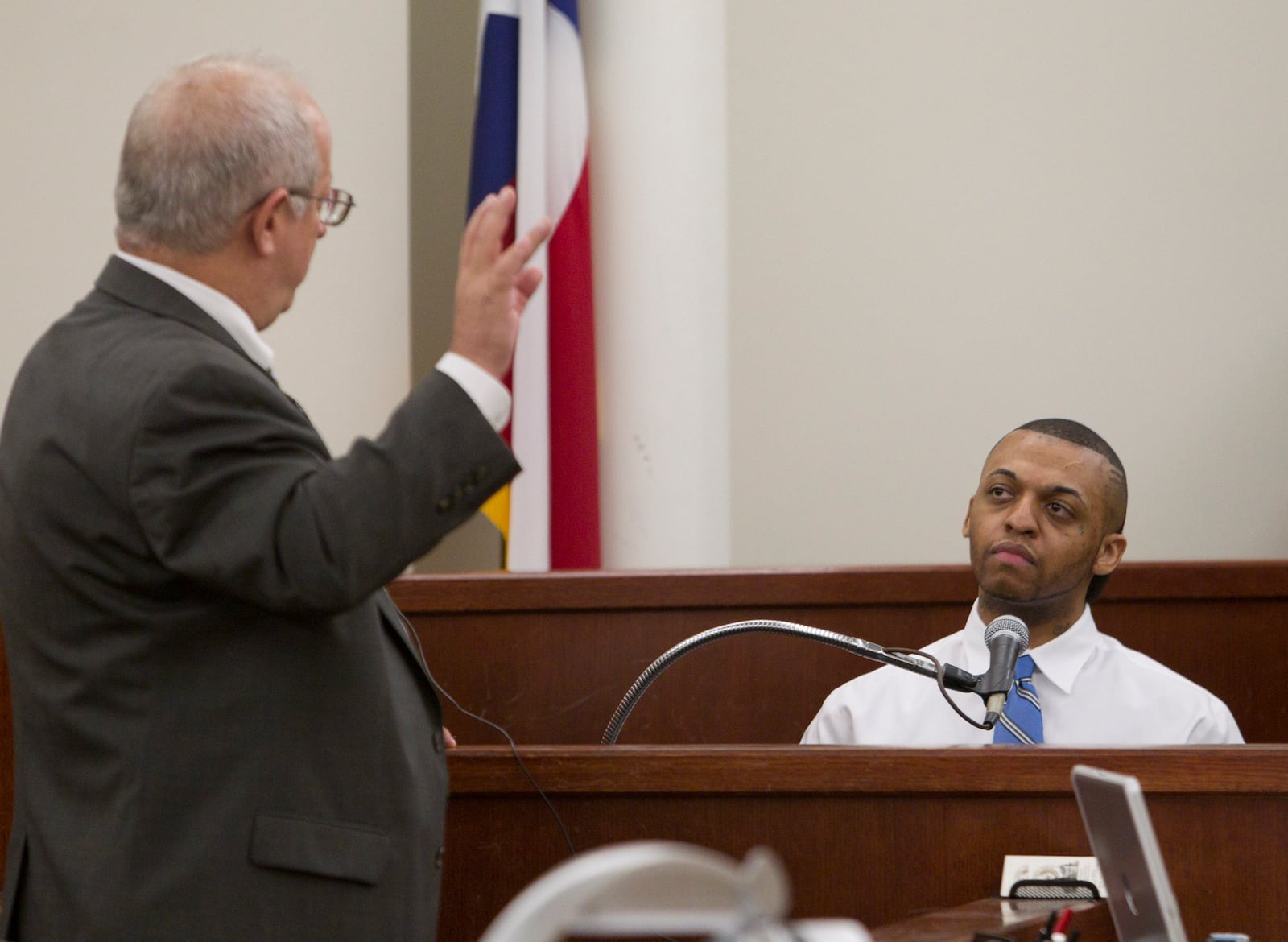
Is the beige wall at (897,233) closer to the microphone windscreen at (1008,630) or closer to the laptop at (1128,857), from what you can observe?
the microphone windscreen at (1008,630)

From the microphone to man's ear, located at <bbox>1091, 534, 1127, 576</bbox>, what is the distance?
966 millimetres

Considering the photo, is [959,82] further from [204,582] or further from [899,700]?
[204,582]

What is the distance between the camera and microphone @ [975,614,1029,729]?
1.96 metres

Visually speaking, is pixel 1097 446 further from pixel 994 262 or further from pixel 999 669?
pixel 994 262

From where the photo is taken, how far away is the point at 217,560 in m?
1.44

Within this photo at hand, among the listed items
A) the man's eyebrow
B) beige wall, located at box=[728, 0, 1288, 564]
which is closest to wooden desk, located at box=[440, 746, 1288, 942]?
the man's eyebrow

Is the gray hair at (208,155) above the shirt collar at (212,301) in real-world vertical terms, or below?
above

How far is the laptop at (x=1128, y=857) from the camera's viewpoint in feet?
4.62

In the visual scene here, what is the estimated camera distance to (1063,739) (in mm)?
2789

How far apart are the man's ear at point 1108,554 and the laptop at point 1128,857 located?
4.77 feet

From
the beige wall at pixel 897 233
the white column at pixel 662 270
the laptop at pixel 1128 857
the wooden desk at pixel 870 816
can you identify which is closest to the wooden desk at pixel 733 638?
the white column at pixel 662 270

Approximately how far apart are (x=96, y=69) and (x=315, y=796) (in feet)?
12.9

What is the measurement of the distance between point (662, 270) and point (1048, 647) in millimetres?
1686

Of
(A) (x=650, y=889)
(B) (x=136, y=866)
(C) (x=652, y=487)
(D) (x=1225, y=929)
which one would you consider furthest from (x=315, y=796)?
(C) (x=652, y=487)
